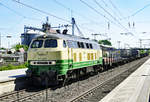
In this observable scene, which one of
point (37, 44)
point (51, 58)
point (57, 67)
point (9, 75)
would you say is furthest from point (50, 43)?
point (9, 75)

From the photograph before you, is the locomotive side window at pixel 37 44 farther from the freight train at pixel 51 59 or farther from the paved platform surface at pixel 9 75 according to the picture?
the paved platform surface at pixel 9 75

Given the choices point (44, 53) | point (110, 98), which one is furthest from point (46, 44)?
point (110, 98)

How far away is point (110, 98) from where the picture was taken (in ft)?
32.3

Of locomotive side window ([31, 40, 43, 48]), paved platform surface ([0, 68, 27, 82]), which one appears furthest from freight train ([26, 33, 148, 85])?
paved platform surface ([0, 68, 27, 82])

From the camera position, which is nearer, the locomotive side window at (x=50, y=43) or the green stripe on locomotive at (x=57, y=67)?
the green stripe on locomotive at (x=57, y=67)

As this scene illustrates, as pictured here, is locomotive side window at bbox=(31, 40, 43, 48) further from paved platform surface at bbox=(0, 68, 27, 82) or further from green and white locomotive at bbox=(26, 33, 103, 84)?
paved platform surface at bbox=(0, 68, 27, 82)

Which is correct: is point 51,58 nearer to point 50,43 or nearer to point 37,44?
point 50,43

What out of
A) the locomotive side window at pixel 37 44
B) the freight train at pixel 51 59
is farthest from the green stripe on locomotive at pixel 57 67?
the locomotive side window at pixel 37 44

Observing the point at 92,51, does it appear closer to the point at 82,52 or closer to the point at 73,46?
the point at 82,52

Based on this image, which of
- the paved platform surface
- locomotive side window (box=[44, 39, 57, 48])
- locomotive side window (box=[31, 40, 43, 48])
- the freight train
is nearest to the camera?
the freight train

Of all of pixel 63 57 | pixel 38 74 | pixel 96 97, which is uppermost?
pixel 63 57

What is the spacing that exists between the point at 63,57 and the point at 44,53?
1.34 metres

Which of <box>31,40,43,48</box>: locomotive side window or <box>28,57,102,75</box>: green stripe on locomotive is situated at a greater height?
<box>31,40,43,48</box>: locomotive side window

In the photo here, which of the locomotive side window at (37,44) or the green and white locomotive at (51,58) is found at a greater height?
the locomotive side window at (37,44)
